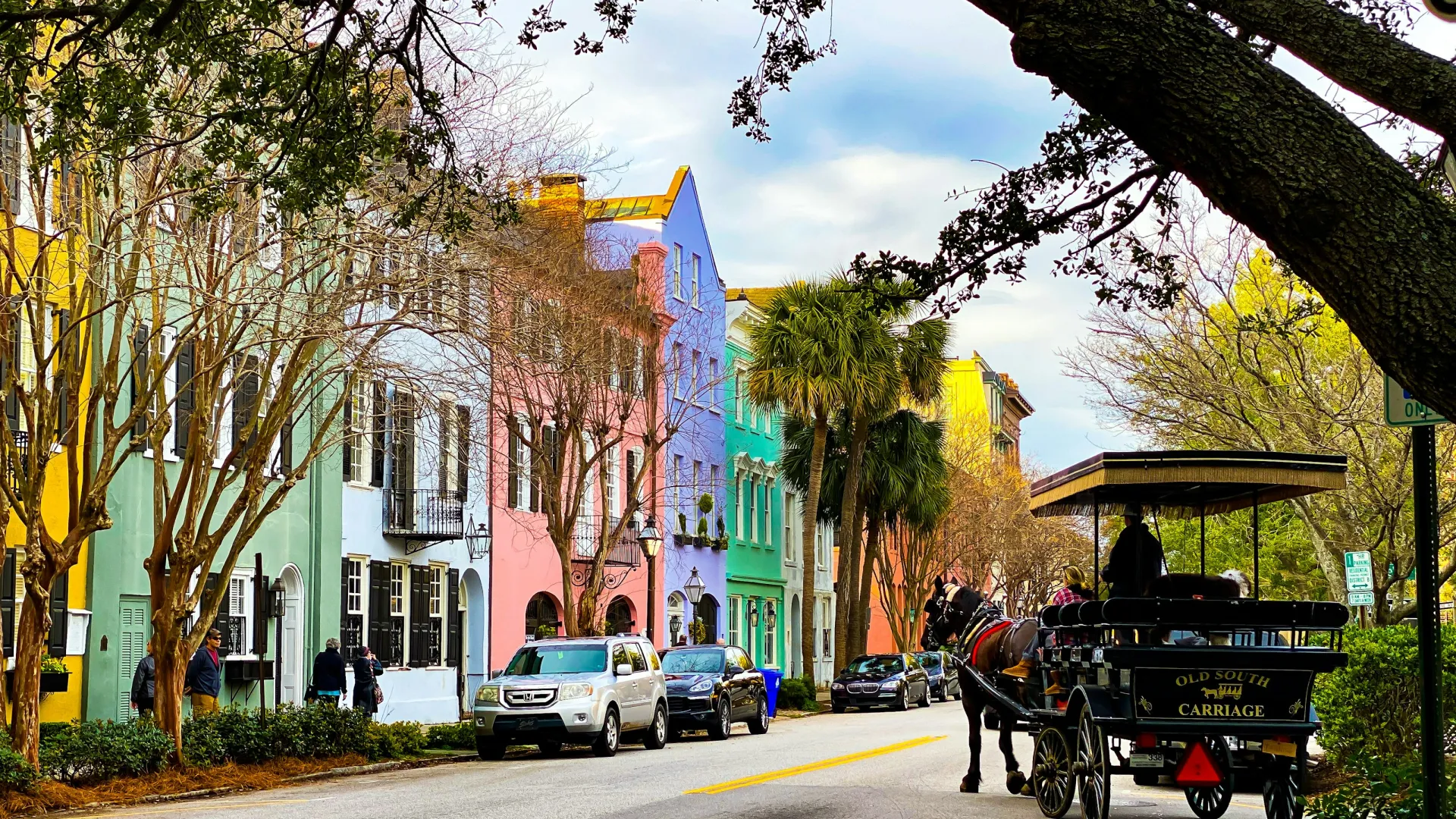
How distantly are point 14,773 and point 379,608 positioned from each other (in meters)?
16.8

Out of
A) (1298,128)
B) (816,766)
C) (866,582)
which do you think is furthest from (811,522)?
(1298,128)

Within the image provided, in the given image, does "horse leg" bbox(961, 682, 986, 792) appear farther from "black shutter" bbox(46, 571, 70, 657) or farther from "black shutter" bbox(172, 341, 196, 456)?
"black shutter" bbox(172, 341, 196, 456)

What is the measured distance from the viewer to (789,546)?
203 ft

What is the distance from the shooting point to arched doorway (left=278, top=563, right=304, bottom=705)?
30.1m

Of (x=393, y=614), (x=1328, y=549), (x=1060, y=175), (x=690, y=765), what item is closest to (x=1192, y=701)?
(x=1060, y=175)

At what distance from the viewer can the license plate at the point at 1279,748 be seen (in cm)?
1260

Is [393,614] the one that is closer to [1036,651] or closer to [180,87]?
[180,87]

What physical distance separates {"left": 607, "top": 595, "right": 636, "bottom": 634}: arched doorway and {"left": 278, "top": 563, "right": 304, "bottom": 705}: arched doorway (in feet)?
48.0

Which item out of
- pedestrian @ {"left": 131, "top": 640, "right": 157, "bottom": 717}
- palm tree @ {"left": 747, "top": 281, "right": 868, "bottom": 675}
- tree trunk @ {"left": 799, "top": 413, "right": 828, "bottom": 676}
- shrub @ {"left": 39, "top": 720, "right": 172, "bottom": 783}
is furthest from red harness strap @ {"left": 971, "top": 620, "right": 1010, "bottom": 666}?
tree trunk @ {"left": 799, "top": 413, "right": 828, "bottom": 676}

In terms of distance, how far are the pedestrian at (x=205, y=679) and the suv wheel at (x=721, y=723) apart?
916 centimetres

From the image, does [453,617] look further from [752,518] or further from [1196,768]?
[1196,768]

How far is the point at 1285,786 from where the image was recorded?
12750 mm

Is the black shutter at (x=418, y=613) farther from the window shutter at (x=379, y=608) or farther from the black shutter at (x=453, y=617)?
the black shutter at (x=453, y=617)

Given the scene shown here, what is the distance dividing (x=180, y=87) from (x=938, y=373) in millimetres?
31556
